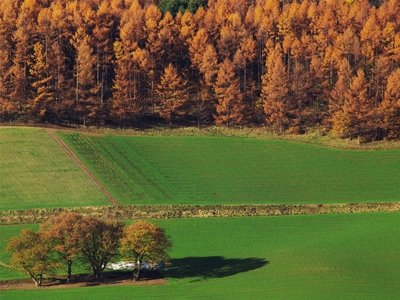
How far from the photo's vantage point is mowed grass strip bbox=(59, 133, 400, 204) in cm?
12219

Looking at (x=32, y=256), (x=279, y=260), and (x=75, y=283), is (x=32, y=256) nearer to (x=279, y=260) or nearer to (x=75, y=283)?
(x=75, y=283)

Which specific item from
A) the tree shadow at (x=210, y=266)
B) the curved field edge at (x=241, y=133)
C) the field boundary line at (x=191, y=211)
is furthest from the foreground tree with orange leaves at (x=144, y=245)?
the curved field edge at (x=241, y=133)

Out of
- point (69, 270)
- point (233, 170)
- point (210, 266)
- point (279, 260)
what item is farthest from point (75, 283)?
point (233, 170)

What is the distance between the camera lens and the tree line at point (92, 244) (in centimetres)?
9625

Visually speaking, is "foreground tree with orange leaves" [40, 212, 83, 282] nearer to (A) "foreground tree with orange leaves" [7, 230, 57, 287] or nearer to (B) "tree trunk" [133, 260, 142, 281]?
(A) "foreground tree with orange leaves" [7, 230, 57, 287]

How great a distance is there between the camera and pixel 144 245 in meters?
96.4

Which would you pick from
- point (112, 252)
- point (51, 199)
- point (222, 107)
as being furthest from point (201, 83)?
point (112, 252)

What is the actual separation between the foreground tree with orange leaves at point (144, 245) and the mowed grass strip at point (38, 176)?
69.1ft

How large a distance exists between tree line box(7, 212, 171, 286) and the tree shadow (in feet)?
6.24

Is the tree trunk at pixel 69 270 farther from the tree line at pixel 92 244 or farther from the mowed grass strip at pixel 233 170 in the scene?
the mowed grass strip at pixel 233 170

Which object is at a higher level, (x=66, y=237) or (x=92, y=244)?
(x=66, y=237)

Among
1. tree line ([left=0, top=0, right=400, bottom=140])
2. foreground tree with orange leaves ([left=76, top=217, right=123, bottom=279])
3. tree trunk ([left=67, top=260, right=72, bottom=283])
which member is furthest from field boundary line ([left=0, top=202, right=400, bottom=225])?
tree line ([left=0, top=0, right=400, bottom=140])

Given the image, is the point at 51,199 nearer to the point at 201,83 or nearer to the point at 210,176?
the point at 210,176

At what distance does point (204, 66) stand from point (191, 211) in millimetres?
49301
